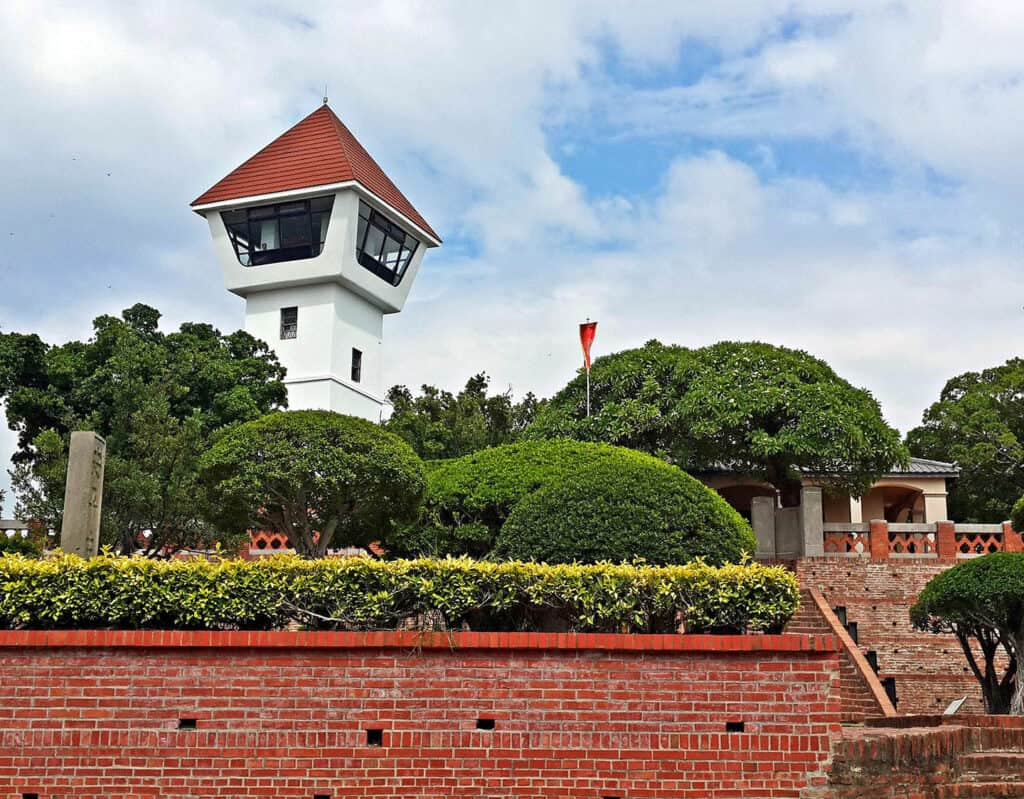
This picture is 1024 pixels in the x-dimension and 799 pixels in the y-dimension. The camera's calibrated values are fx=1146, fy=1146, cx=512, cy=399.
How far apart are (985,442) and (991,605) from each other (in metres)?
20.0

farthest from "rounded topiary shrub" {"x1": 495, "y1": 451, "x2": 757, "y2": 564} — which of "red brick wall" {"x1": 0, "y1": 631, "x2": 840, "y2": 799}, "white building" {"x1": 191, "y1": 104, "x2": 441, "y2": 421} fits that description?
"white building" {"x1": 191, "y1": 104, "x2": 441, "y2": 421}

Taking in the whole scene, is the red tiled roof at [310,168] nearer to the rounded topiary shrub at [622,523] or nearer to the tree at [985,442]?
the tree at [985,442]

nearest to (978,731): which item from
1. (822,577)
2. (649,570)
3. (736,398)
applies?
(649,570)

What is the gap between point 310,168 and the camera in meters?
37.1

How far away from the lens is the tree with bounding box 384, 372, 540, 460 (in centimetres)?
2973

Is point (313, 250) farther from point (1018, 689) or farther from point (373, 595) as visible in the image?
point (373, 595)

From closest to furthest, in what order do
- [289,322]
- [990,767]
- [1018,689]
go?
[990,767], [1018,689], [289,322]

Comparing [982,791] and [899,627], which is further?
[899,627]

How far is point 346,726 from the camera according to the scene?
866 centimetres

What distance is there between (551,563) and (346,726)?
300cm

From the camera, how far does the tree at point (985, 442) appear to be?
3309 cm

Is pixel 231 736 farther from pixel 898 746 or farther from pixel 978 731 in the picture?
pixel 978 731

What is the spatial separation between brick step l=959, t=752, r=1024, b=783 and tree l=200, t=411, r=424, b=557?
7141 mm

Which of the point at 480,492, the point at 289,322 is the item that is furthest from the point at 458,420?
the point at 480,492
